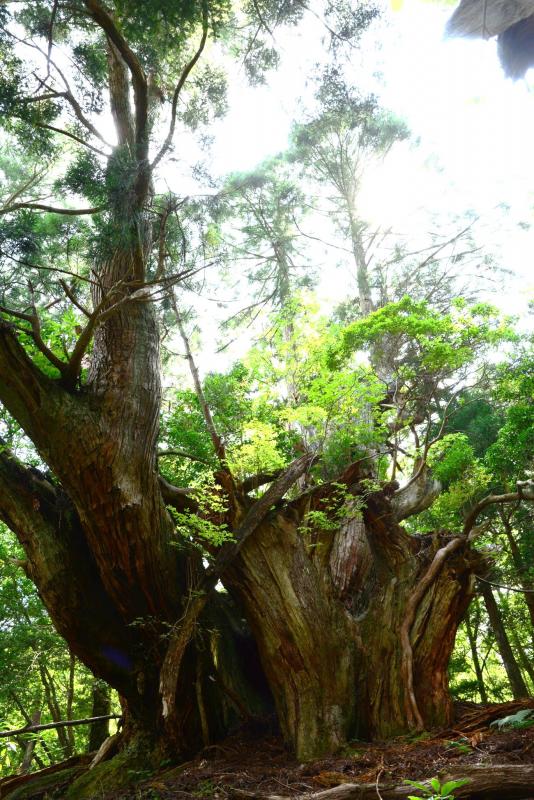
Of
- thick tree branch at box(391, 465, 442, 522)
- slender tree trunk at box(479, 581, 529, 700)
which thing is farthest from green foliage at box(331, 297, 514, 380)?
slender tree trunk at box(479, 581, 529, 700)

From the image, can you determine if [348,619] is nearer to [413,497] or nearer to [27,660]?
[413,497]

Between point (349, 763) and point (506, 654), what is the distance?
5.68m

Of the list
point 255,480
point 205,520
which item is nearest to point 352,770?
point 205,520

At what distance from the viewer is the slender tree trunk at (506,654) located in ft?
25.5

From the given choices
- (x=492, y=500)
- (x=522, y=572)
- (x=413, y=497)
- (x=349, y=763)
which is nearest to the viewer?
(x=349, y=763)

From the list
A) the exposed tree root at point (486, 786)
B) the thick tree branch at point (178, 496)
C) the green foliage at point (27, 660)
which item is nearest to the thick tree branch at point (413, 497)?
the thick tree branch at point (178, 496)

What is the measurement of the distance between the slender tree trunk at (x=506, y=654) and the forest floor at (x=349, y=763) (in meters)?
4.05

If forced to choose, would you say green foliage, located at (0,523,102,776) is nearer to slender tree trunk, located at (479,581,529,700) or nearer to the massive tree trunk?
the massive tree trunk

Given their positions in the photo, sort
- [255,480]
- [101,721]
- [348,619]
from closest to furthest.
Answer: [348,619]
[255,480]
[101,721]

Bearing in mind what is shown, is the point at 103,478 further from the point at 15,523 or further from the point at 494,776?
the point at 494,776

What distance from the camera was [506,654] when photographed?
803cm

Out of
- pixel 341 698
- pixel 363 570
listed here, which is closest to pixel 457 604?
pixel 363 570

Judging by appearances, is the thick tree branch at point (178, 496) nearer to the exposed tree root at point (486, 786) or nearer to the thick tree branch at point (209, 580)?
the thick tree branch at point (209, 580)

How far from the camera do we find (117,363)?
4.91 m
